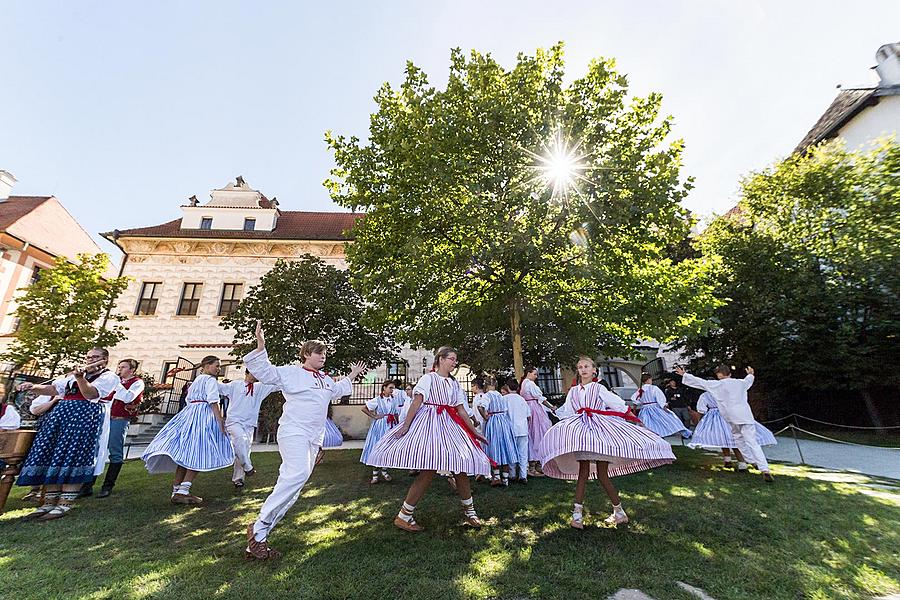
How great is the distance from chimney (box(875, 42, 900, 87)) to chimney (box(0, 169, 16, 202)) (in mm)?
55325

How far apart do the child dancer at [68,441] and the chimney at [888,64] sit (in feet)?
111

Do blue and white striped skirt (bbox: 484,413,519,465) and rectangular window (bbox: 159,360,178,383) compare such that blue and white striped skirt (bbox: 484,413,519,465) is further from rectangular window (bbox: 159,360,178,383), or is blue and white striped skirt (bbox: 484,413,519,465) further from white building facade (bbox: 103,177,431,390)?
rectangular window (bbox: 159,360,178,383)

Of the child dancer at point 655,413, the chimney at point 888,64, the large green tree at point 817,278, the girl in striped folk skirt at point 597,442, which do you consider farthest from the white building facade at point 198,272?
the chimney at point 888,64

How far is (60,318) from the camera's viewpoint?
19000 mm

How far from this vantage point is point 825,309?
16203mm

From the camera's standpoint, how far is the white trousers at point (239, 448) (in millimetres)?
7920

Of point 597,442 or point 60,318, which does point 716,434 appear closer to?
point 597,442

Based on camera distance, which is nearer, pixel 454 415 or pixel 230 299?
pixel 454 415

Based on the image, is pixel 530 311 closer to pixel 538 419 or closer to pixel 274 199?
pixel 538 419

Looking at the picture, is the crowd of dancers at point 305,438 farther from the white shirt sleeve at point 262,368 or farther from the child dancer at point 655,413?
the child dancer at point 655,413

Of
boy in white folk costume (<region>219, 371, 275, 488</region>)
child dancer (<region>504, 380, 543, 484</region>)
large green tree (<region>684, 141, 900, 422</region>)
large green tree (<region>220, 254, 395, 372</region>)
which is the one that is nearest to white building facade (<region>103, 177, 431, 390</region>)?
large green tree (<region>220, 254, 395, 372</region>)

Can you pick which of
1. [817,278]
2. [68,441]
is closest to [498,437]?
[68,441]

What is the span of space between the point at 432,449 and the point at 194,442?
4.32m

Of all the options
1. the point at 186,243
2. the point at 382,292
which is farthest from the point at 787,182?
the point at 186,243
